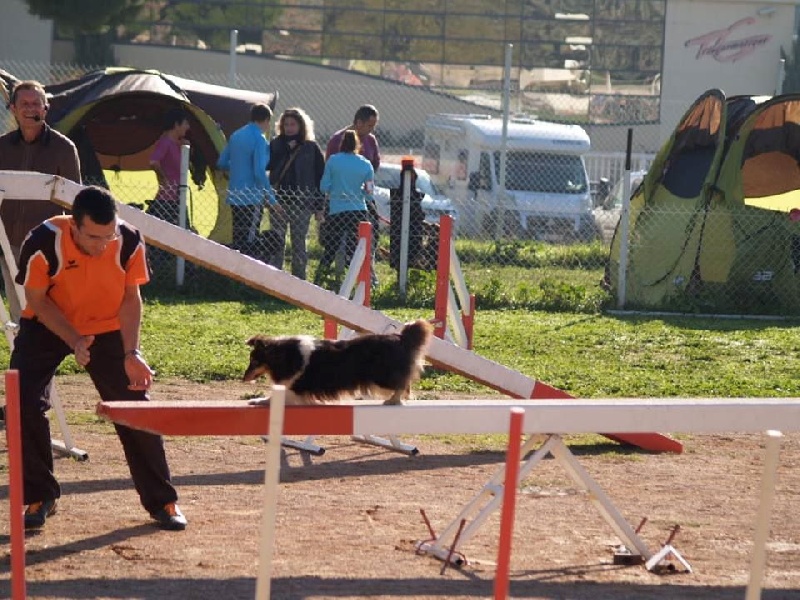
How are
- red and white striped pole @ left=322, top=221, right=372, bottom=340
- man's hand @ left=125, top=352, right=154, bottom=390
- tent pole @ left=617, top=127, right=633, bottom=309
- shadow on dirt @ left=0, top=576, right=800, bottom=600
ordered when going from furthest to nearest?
tent pole @ left=617, top=127, right=633, bottom=309
red and white striped pole @ left=322, top=221, right=372, bottom=340
man's hand @ left=125, top=352, right=154, bottom=390
shadow on dirt @ left=0, top=576, right=800, bottom=600

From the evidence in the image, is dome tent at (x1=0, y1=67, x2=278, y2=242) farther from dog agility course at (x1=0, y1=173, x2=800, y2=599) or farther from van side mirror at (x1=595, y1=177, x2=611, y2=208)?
dog agility course at (x1=0, y1=173, x2=800, y2=599)

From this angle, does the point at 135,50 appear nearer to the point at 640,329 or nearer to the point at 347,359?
the point at 640,329

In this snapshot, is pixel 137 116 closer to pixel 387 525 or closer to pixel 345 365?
pixel 387 525

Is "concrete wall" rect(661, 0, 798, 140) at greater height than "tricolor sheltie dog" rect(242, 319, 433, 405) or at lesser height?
greater

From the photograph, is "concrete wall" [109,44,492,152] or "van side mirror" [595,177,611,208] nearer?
"van side mirror" [595,177,611,208]

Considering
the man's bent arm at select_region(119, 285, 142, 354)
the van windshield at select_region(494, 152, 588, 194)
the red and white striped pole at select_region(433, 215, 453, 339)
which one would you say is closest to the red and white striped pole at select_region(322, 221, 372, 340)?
the red and white striped pole at select_region(433, 215, 453, 339)

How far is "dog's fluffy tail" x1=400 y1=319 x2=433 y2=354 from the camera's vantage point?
20.2 feet

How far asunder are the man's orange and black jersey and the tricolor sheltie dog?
0.68 metres

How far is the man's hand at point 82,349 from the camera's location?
5.80 m

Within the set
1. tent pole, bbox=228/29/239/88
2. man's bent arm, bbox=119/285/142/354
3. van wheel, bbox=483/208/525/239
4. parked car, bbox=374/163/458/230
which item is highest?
tent pole, bbox=228/29/239/88

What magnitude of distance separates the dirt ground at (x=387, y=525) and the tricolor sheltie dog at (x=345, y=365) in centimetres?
70

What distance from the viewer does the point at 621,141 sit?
94.7 feet

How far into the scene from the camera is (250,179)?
13906 millimetres

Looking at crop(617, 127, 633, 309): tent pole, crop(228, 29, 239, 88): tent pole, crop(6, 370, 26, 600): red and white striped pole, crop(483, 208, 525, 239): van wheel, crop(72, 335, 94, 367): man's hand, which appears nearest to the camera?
crop(6, 370, 26, 600): red and white striped pole
